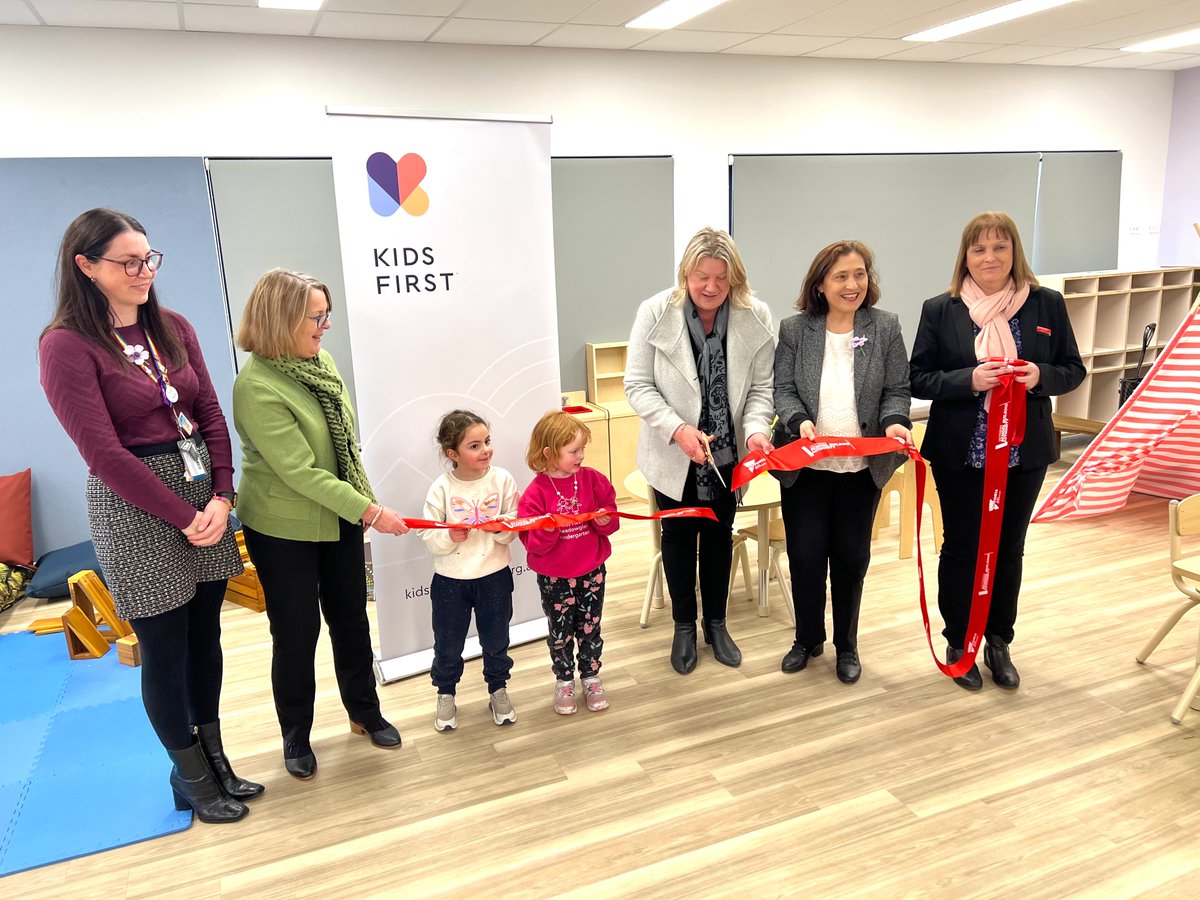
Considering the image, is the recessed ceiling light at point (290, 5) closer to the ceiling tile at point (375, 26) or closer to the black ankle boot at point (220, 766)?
the ceiling tile at point (375, 26)

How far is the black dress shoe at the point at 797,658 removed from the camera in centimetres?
334

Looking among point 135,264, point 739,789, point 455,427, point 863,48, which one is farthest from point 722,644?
point 863,48

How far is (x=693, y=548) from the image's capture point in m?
3.26

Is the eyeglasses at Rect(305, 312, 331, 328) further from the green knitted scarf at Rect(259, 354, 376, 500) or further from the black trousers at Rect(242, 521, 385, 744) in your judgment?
the black trousers at Rect(242, 521, 385, 744)

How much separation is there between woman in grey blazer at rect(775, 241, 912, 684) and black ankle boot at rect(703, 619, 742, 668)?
0.50 m

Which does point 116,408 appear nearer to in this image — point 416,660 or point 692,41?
point 416,660

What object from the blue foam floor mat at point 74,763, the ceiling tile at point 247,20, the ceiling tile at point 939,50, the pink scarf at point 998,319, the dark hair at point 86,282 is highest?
the ceiling tile at point 939,50

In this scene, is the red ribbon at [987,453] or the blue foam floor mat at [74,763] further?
the red ribbon at [987,453]

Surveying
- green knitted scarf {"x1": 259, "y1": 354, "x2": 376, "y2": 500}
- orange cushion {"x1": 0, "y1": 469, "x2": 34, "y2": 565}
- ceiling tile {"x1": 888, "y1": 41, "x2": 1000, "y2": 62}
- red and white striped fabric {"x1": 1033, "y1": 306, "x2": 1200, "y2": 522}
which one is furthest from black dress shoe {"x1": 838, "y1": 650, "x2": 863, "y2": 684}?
ceiling tile {"x1": 888, "y1": 41, "x2": 1000, "y2": 62}

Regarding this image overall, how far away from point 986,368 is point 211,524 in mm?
2424

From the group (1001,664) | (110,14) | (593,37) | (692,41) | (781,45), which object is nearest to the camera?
(1001,664)

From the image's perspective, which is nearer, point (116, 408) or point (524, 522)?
point (116, 408)

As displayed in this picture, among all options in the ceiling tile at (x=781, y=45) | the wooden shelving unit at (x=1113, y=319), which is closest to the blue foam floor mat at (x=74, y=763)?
the ceiling tile at (x=781, y=45)

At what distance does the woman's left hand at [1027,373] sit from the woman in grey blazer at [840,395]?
36 centimetres
